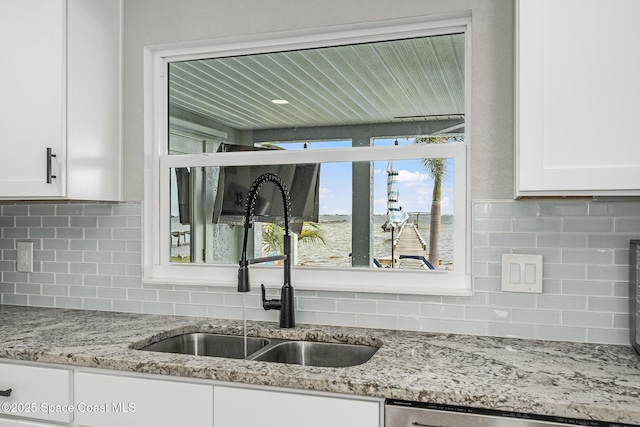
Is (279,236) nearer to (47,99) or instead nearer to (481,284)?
(481,284)

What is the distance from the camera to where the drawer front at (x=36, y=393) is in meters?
1.66

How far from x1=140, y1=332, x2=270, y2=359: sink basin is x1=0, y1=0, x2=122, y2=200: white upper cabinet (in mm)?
683

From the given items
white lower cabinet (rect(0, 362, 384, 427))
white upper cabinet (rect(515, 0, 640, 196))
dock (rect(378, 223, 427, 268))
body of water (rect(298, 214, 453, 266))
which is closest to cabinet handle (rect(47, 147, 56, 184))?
white lower cabinet (rect(0, 362, 384, 427))

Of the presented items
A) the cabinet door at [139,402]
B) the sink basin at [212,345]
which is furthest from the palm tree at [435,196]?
the cabinet door at [139,402]

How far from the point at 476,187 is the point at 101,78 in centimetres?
158

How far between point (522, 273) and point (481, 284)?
0.48 ft

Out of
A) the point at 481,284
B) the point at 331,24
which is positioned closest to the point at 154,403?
the point at 481,284

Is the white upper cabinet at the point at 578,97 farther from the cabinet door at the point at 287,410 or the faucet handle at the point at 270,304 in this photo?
the faucet handle at the point at 270,304

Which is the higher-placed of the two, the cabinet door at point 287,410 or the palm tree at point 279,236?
the palm tree at point 279,236

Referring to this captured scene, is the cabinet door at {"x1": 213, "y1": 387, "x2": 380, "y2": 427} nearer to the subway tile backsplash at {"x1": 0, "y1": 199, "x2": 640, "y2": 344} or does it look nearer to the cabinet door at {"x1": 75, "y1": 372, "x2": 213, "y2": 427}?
the cabinet door at {"x1": 75, "y1": 372, "x2": 213, "y2": 427}

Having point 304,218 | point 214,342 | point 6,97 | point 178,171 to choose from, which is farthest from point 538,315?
point 6,97

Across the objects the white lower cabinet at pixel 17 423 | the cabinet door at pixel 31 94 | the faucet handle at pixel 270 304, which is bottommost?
the white lower cabinet at pixel 17 423

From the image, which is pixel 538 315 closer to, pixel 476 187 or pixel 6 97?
pixel 476 187

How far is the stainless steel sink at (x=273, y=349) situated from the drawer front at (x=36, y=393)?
279mm
